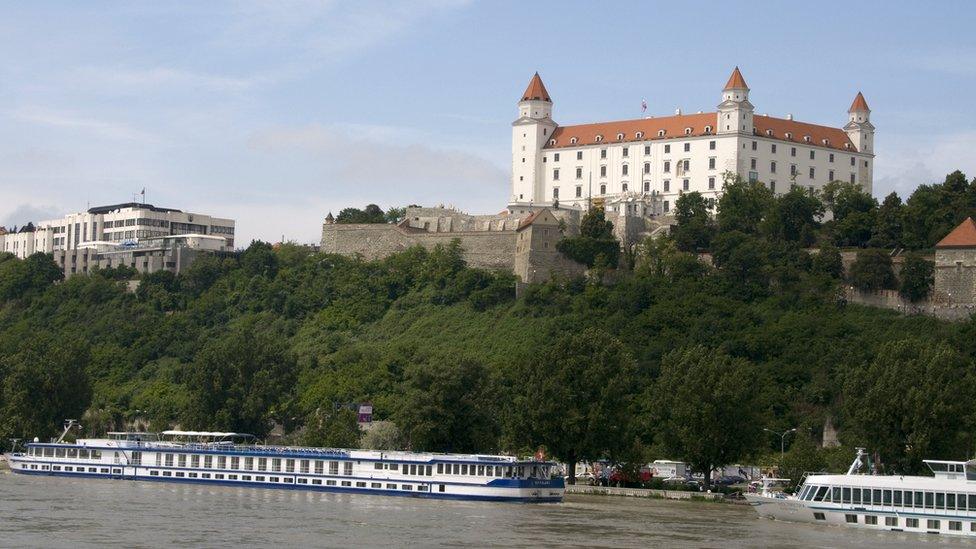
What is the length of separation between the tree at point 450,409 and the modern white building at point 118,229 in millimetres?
62568

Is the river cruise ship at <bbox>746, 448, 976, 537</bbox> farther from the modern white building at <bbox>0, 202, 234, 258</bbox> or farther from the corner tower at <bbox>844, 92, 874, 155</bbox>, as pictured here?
the modern white building at <bbox>0, 202, 234, 258</bbox>

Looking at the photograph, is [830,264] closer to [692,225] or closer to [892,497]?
[692,225]

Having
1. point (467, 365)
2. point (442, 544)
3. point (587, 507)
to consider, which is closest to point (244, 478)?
point (467, 365)

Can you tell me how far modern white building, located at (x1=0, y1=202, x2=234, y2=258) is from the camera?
14425cm

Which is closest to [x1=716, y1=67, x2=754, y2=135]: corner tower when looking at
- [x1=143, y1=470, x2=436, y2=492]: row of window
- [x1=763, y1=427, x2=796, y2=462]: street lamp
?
[x1=763, y1=427, x2=796, y2=462]: street lamp

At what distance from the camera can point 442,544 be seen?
53531 millimetres

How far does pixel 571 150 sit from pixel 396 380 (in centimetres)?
3469

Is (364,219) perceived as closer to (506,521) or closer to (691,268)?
(691,268)

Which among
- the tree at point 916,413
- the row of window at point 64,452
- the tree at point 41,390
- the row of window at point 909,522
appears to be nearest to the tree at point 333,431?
the row of window at point 64,452

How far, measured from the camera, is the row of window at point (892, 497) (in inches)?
2398

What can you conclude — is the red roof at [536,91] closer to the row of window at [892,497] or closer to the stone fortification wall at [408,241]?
the stone fortification wall at [408,241]

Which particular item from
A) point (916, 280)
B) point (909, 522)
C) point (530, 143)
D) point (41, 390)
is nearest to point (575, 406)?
point (909, 522)

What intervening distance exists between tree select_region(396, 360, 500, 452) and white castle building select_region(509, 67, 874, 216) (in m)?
40.7

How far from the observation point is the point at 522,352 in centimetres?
10062
